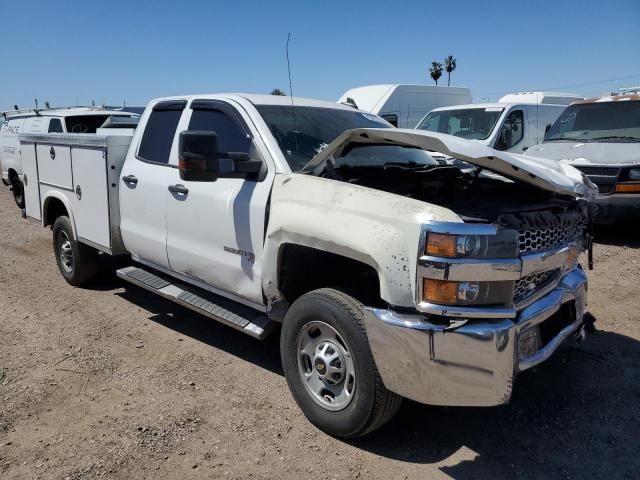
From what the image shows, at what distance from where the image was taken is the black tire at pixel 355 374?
292 centimetres

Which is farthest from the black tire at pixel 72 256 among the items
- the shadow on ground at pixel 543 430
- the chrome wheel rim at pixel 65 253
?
the shadow on ground at pixel 543 430

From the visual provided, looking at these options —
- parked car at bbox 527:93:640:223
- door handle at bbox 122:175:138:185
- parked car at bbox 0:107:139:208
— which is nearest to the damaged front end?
door handle at bbox 122:175:138:185

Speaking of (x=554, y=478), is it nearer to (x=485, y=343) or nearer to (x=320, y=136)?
(x=485, y=343)

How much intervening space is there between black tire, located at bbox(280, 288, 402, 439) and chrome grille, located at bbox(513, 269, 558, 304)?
0.83m

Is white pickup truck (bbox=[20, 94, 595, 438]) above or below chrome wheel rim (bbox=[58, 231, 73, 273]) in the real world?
above

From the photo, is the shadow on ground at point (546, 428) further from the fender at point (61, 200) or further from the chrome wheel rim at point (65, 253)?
the chrome wheel rim at point (65, 253)

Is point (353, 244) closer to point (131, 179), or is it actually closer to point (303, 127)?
point (303, 127)

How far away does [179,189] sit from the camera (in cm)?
427

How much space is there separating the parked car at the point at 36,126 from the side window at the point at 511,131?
689 centimetres

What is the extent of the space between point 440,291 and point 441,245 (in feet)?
0.74

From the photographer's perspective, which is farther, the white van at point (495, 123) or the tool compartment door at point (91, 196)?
the white van at point (495, 123)

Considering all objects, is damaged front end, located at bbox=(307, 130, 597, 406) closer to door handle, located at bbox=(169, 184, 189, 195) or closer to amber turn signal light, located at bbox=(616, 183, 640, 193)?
door handle, located at bbox=(169, 184, 189, 195)

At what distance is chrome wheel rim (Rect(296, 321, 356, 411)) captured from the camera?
3127 millimetres

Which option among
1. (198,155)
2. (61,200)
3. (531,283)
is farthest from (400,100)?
(531,283)
